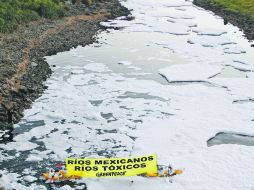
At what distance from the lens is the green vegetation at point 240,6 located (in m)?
46.9

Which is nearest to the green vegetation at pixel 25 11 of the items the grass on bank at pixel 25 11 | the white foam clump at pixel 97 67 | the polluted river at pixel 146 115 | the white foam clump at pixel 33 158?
the grass on bank at pixel 25 11

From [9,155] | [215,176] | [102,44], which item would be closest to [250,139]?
[215,176]

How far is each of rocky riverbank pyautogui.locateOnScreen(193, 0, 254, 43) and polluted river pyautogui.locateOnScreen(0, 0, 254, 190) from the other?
4.27 metres

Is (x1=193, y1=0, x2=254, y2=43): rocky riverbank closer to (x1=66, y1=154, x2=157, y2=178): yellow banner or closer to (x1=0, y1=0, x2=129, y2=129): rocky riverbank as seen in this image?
(x1=0, y1=0, x2=129, y2=129): rocky riverbank

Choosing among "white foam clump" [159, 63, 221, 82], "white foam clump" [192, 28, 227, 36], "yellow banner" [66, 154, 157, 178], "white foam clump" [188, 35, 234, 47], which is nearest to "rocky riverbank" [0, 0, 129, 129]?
"yellow banner" [66, 154, 157, 178]

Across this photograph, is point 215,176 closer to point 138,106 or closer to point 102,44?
point 138,106

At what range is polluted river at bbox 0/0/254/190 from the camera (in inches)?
668

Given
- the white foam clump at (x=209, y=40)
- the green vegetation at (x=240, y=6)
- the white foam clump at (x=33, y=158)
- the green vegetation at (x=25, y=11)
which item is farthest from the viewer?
the green vegetation at (x=240, y=6)

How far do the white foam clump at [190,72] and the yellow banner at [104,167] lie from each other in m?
12.1

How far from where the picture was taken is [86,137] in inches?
778

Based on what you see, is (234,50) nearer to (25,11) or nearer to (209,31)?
(209,31)

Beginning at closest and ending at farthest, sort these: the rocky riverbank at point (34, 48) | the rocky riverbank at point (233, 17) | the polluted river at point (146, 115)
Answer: the polluted river at point (146, 115) → the rocky riverbank at point (34, 48) → the rocky riverbank at point (233, 17)

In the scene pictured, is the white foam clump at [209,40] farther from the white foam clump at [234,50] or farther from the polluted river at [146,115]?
the white foam clump at [234,50]

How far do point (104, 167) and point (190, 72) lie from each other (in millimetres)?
14671
